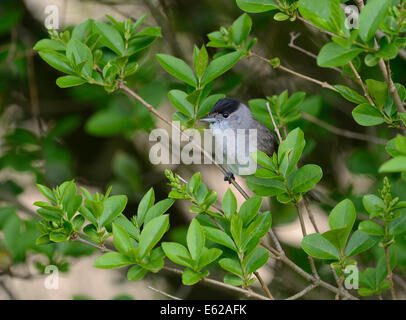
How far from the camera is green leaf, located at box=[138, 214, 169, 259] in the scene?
171 cm

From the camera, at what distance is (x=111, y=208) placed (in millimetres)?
1875

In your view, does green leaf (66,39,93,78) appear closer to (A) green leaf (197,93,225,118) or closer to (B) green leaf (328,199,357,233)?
(A) green leaf (197,93,225,118)

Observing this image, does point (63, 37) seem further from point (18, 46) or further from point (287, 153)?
point (18, 46)

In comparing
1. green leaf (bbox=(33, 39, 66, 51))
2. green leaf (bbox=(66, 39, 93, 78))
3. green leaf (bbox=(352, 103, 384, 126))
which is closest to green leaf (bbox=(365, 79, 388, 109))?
green leaf (bbox=(352, 103, 384, 126))

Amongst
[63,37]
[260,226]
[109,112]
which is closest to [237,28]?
[63,37]

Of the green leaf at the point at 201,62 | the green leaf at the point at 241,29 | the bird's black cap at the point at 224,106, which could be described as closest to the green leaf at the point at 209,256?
the green leaf at the point at 201,62

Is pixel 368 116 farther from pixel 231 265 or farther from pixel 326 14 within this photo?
pixel 231 265

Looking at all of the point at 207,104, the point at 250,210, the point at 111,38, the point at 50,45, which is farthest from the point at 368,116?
the point at 50,45

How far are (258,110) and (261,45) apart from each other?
1.76 m

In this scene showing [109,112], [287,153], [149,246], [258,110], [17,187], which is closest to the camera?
[149,246]

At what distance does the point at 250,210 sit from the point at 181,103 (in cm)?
53

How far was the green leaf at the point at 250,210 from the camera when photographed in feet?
6.14

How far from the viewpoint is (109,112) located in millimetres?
3461

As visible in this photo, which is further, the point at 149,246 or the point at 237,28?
the point at 237,28
